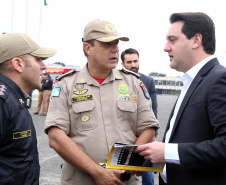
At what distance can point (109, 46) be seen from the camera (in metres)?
2.39

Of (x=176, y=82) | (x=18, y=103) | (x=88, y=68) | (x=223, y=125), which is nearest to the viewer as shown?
(x=223, y=125)

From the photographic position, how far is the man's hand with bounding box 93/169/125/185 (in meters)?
2.01

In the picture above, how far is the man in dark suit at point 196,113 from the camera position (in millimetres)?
1521

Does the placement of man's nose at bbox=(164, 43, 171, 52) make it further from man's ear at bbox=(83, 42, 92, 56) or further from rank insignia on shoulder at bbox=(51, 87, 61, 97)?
rank insignia on shoulder at bbox=(51, 87, 61, 97)

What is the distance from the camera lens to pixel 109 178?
6.59ft

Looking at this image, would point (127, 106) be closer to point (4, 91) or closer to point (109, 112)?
point (109, 112)

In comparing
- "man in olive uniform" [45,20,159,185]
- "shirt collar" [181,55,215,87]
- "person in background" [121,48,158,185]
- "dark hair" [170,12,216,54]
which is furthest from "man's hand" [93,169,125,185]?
"person in background" [121,48,158,185]

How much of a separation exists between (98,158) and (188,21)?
131cm

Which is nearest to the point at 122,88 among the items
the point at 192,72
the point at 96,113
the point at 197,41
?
the point at 96,113

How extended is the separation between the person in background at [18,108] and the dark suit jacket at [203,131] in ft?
3.36

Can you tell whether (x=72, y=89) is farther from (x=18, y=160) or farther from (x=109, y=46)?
(x=18, y=160)

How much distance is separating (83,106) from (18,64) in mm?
641

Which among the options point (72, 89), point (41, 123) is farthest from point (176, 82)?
point (72, 89)

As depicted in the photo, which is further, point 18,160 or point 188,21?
point 188,21
